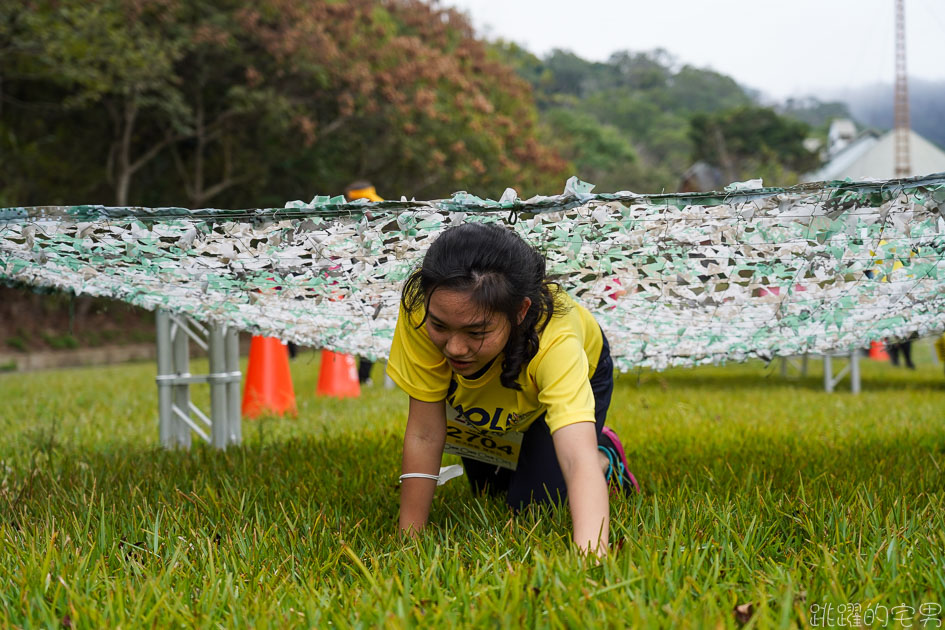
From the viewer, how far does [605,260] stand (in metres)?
2.43

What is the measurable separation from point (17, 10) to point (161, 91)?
2804 mm

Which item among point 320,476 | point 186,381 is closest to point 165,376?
point 186,381

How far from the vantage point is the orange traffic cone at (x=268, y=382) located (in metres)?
5.47

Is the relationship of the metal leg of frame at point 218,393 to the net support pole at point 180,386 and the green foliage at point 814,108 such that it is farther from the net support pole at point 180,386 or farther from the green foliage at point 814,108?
the green foliage at point 814,108

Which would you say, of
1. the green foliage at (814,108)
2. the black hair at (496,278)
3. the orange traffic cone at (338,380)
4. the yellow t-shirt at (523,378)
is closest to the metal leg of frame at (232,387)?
the yellow t-shirt at (523,378)

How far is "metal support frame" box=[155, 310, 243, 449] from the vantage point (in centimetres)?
380

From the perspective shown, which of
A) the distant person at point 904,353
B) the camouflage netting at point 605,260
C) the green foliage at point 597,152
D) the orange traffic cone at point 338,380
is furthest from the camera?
the green foliage at point 597,152

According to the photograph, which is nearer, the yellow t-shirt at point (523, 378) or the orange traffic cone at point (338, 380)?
the yellow t-shirt at point (523, 378)

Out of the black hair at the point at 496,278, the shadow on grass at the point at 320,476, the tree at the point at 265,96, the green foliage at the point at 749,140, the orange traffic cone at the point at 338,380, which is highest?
the green foliage at the point at 749,140

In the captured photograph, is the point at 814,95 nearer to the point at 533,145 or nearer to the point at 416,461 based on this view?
the point at 533,145

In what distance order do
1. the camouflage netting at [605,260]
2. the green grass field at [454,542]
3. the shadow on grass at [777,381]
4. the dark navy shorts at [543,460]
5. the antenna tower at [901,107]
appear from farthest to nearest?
the antenna tower at [901,107] < the shadow on grass at [777,381] < the dark navy shorts at [543,460] < the camouflage netting at [605,260] < the green grass field at [454,542]

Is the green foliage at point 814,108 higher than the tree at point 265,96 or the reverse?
higher

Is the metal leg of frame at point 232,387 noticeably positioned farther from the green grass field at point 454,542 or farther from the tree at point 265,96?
the tree at point 265,96

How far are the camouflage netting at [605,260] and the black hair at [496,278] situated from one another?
0.53 feet
